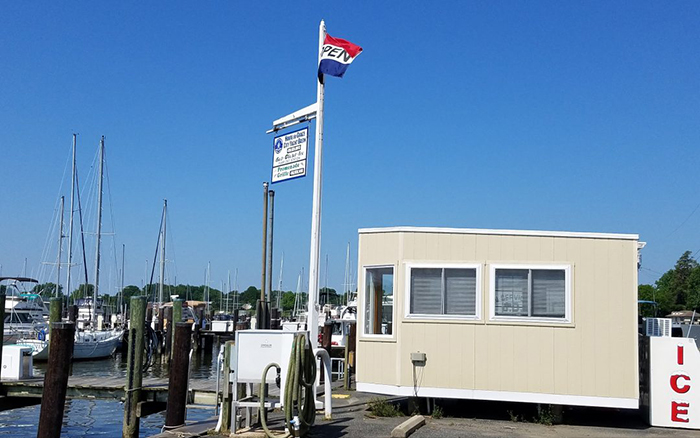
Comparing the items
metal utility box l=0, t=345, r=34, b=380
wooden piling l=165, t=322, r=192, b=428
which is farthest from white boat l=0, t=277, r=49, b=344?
wooden piling l=165, t=322, r=192, b=428

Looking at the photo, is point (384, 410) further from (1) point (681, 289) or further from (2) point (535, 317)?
(1) point (681, 289)

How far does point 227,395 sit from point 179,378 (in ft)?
8.33

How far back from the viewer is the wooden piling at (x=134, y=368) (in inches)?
603

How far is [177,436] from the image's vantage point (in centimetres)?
1154

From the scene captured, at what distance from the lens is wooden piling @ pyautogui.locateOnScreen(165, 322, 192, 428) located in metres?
13.8

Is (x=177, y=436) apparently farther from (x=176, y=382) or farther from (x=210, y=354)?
(x=210, y=354)

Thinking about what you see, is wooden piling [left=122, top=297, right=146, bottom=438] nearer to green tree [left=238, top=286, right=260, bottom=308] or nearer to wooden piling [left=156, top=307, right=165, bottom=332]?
wooden piling [left=156, top=307, right=165, bottom=332]

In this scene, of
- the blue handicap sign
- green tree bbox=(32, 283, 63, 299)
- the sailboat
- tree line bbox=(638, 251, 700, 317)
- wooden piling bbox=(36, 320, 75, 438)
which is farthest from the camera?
tree line bbox=(638, 251, 700, 317)

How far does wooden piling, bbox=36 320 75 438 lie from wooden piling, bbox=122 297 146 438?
2.64 metres

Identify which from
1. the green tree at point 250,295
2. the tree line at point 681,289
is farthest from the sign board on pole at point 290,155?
the green tree at point 250,295

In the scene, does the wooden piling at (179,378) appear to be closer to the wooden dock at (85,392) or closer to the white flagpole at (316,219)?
the white flagpole at (316,219)

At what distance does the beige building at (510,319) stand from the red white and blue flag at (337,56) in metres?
3.42

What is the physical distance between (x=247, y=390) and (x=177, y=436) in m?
1.35

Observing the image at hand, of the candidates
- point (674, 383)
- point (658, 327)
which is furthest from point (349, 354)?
point (674, 383)
